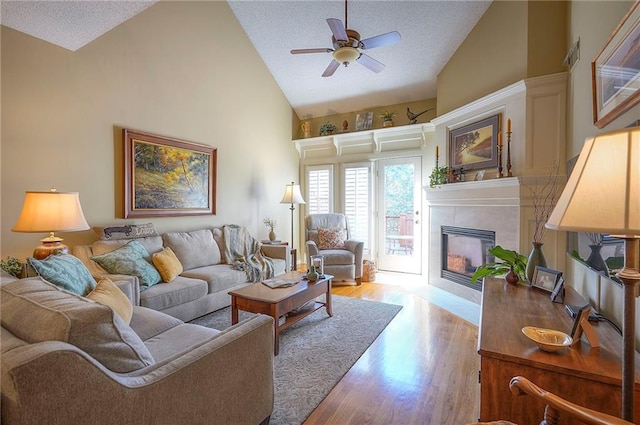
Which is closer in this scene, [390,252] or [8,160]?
[8,160]

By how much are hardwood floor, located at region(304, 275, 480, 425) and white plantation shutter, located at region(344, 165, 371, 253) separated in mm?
2588

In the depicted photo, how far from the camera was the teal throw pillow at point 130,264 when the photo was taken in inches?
109

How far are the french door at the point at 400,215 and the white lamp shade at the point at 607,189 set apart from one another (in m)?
4.36

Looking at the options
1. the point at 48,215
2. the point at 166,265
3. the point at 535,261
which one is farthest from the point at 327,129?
the point at 48,215

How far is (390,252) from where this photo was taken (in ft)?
18.0

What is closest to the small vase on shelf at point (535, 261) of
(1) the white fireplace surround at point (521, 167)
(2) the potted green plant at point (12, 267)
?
(1) the white fireplace surround at point (521, 167)

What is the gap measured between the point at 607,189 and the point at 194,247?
374cm

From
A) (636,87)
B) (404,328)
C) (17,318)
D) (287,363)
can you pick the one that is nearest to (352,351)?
(287,363)

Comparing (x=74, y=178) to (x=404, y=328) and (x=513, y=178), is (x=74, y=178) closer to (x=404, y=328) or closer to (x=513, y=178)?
(x=404, y=328)

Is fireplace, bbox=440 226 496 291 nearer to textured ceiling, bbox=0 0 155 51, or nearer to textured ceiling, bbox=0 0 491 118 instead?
textured ceiling, bbox=0 0 491 118

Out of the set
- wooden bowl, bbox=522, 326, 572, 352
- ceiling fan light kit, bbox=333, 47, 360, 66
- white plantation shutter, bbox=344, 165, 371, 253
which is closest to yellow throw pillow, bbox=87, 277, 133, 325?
wooden bowl, bbox=522, 326, 572, 352

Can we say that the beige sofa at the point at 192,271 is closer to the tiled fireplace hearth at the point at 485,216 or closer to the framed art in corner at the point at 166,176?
the framed art in corner at the point at 166,176

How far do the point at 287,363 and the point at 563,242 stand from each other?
9.21 ft

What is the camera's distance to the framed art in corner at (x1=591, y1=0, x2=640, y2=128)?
1351 mm
